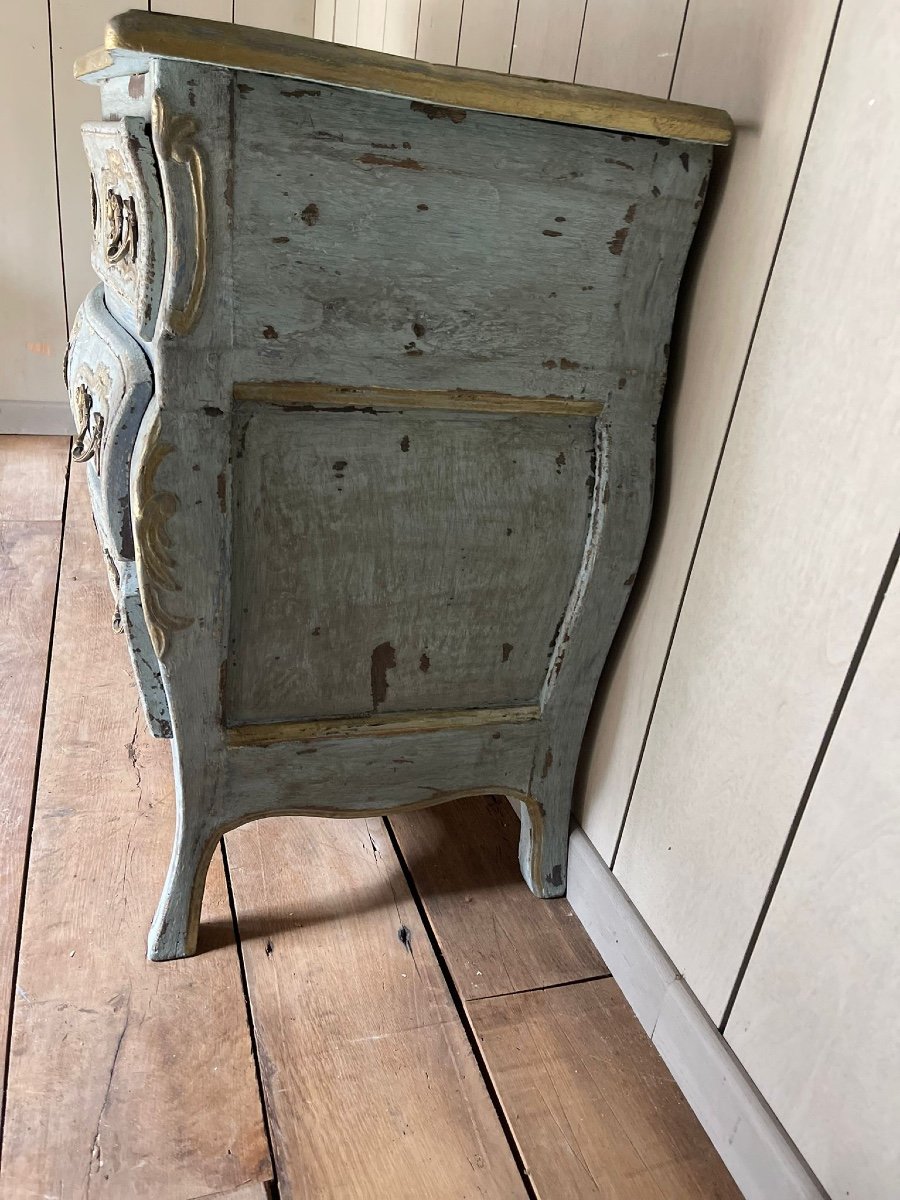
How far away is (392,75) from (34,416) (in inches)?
79.5

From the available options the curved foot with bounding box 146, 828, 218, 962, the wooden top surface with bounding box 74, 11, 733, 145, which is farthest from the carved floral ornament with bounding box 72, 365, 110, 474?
the curved foot with bounding box 146, 828, 218, 962

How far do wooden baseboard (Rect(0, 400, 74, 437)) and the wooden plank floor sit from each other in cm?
138

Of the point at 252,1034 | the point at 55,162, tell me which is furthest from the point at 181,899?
the point at 55,162

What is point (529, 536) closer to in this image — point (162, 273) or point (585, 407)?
point (585, 407)

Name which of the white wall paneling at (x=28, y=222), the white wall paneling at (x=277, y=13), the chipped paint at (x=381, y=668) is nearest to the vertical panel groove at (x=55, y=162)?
the white wall paneling at (x=28, y=222)

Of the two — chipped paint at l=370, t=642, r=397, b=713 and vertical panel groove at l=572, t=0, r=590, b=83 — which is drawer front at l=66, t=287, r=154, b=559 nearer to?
chipped paint at l=370, t=642, r=397, b=713

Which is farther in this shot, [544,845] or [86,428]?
[544,845]

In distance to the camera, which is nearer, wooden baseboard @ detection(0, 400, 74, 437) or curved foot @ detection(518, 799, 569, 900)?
curved foot @ detection(518, 799, 569, 900)

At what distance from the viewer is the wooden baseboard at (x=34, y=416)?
2398 millimetres

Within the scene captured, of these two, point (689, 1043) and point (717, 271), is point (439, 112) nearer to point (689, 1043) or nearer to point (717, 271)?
point (717, 271)

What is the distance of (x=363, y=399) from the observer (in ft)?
2.67

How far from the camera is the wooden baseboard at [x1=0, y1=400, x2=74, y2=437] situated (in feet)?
7.87

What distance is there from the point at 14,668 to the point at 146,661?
512 mm

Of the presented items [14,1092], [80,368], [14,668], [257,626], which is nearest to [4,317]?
[14,668]
